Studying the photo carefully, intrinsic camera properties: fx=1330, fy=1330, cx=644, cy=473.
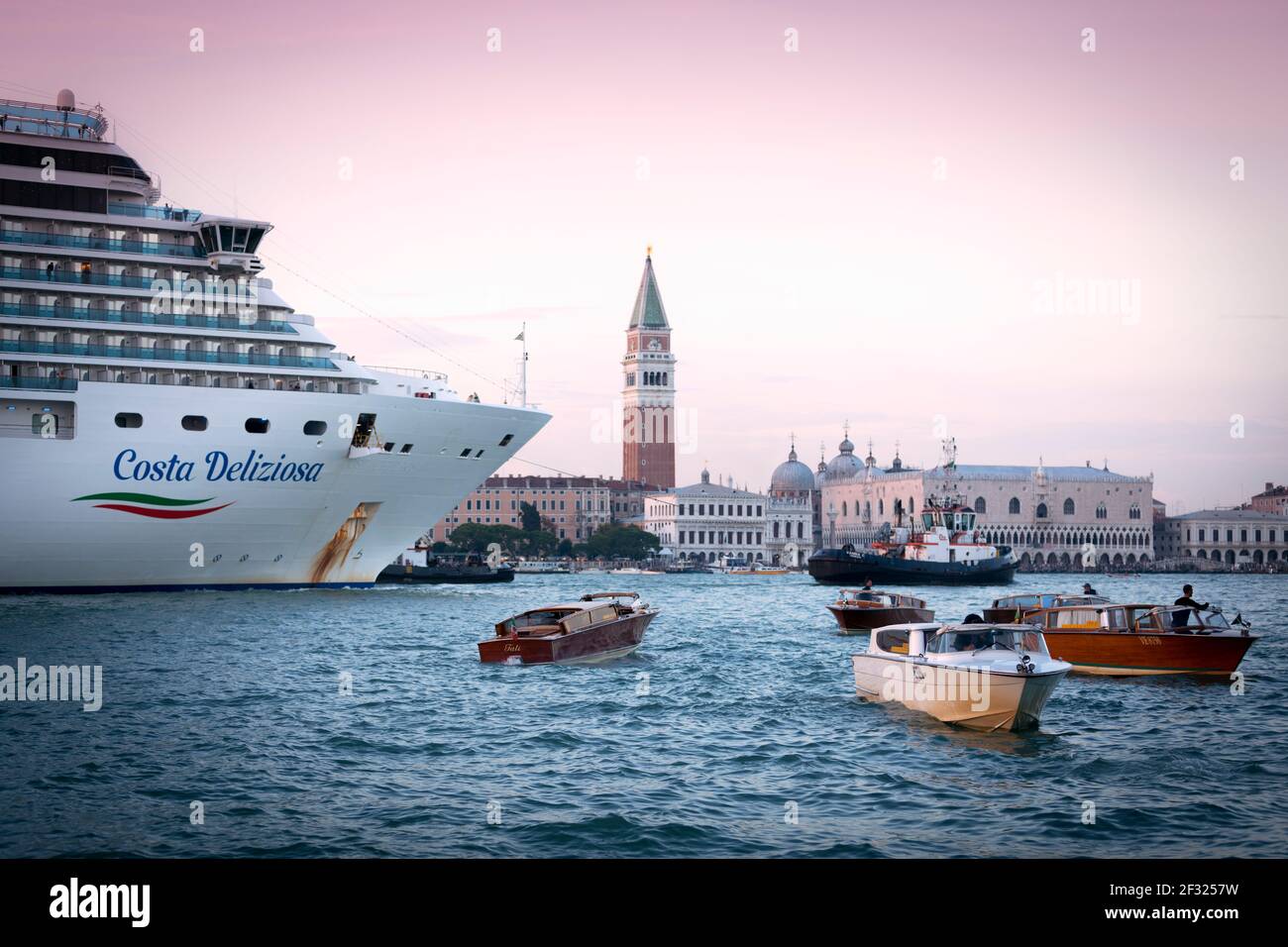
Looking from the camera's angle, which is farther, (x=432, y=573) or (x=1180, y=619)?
(x=432, y=573)

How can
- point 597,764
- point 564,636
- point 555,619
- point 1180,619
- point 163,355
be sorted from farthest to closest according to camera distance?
point 163,355 < point 555,619 < point 564,636 < point 1180,619 < point 597,764

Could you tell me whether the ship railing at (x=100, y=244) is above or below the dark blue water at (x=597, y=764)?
above

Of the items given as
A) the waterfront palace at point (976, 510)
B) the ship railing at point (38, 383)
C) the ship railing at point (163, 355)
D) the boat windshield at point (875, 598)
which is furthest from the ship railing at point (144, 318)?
the waterfront palace at point (976, 510)

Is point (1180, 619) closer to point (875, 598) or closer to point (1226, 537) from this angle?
point (875, 598)

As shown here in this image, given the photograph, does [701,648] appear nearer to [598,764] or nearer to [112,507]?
[598,764]

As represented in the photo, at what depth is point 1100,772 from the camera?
16281 millimetres

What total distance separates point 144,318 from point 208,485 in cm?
724

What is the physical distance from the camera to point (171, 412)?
146 feet

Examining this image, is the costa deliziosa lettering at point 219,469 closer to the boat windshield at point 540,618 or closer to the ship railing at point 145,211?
the ship railing at point 145,211

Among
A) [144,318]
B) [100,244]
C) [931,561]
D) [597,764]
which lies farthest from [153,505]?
[931,561]

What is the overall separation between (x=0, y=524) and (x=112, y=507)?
3.48 meters

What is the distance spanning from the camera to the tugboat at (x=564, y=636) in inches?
1139

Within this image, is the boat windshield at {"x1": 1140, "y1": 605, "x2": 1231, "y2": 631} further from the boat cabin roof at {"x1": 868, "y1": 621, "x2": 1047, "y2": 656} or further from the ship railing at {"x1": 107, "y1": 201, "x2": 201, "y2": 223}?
the ship railing at {"x1": 107, "y1": 201, "x2": 201, "y2": 223}
